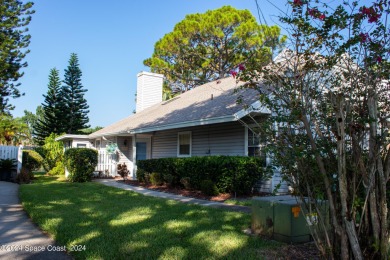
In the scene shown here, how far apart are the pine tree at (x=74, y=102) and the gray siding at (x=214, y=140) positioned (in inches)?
876

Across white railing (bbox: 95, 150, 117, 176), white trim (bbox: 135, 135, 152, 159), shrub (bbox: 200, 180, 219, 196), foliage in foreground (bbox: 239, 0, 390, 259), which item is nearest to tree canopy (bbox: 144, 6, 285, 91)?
white trim (bbox: 135, 135, 152, 159)

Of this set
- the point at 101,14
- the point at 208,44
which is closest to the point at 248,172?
the point at 101,14

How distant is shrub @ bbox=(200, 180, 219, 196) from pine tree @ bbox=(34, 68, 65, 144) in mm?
28068

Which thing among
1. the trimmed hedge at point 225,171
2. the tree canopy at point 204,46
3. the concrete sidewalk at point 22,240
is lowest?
the concrete sidewalk at point 22,240

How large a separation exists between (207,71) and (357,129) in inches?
1005

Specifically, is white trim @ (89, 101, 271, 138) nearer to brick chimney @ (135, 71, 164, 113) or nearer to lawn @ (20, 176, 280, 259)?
lawn @ (20, 176, 280, 259)

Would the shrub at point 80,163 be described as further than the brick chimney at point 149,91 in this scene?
No

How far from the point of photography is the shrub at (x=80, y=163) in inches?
564

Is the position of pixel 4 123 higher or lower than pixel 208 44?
lower

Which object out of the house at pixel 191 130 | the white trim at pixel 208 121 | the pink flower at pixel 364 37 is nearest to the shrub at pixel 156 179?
the house at pixel 191 130

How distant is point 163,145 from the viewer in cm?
1606

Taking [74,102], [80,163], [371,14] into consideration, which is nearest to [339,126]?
[371,14]

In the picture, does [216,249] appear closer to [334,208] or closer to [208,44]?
[334,208]

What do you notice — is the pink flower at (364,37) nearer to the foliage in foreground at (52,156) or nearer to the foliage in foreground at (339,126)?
the foliage in foreground at (339,126)
